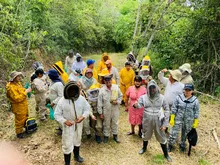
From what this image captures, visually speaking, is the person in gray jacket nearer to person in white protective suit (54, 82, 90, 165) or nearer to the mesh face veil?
the mesh face veil

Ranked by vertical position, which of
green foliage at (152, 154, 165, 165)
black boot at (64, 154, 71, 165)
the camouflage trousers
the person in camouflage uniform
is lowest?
green foliage at (152, 154, 165, 165)

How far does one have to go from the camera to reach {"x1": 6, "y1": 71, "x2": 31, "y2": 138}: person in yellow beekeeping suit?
16.4 ft

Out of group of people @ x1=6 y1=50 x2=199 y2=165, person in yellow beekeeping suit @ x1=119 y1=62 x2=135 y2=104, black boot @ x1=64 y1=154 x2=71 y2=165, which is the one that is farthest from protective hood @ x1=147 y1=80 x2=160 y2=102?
person in yellow beekeeping suit @ x1=119 y1=62 x2=135 y2=104

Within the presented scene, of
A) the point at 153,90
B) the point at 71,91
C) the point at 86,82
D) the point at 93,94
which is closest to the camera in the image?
the point at 71,91

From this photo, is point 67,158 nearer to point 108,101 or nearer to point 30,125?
point 108,101

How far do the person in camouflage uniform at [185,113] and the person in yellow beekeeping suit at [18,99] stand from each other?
3.36 meters

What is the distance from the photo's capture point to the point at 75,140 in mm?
4219

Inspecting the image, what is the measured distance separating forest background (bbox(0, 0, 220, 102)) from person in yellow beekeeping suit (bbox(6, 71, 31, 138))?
1778 mm

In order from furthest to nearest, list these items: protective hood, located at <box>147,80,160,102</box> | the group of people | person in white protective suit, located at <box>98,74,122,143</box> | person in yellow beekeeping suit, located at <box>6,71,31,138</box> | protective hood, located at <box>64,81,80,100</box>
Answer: person in yellow beekeeping suit, located at <box>6,71,31,138</box> < person in white protective suit, located at <box>98,74,122,143</box> < protective hood, located at <box>147,80,160,102</box> < the group of people < protective hood, located at <box>64,81,80,100</box>

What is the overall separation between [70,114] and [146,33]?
315 inches

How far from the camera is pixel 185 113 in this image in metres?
4.73

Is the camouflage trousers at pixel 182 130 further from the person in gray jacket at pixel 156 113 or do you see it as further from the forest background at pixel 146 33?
the forest background at pixel 146 33

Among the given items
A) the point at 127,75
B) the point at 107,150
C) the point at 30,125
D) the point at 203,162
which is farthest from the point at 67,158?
the point at 127,75

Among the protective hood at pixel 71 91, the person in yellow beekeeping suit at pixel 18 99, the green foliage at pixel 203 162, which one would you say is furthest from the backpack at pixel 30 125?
the green foliage at pixel 203 162
